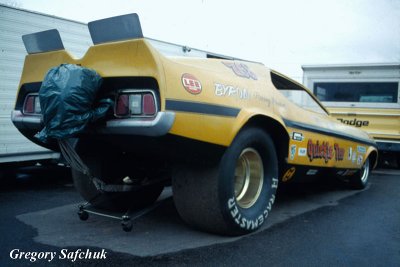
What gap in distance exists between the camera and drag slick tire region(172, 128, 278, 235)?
10.0 feet

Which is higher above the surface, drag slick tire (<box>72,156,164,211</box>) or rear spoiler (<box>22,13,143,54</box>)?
→ rear spoiler (<box>22,13,143,54</box>)

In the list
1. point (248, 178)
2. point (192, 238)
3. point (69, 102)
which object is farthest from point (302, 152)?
point (69, 102)

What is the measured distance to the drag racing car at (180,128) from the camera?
8.84 ft

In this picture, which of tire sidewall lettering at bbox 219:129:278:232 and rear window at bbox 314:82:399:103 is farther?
rear window at bbox 314:82:399:103

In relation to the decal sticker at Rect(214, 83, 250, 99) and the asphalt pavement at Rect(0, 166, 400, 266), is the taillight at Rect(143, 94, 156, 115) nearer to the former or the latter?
the decal sticker at Rect(214, 83, 250, 99)

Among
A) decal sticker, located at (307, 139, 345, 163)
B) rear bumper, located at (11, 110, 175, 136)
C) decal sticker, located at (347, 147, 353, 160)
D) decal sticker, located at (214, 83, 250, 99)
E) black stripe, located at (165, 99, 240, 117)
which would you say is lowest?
decal sticker, located at (347, 147, 353, 160)

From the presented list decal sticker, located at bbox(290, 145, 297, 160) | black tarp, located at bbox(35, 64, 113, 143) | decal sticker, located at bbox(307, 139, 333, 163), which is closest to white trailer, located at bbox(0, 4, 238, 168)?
black tarp, located at bbox(35, 64, 113, 143)

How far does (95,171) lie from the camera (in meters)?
3.32

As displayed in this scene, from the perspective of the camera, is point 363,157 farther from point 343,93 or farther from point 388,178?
point 343,93

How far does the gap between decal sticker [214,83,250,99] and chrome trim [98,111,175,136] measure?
556mm

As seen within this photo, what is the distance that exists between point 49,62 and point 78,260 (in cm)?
168

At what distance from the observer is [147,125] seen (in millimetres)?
2582

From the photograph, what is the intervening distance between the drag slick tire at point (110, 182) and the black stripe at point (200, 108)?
38.3 inches

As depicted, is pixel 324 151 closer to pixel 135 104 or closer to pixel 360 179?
pixel 360 179
